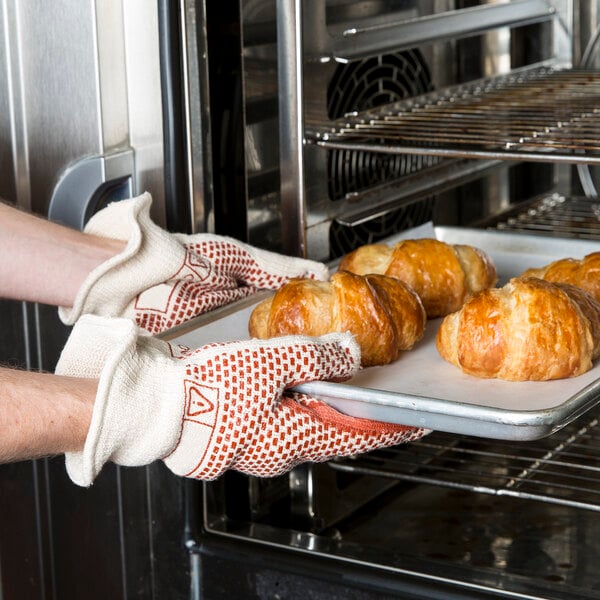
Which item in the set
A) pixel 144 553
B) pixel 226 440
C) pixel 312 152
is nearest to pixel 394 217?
pixel 312 152

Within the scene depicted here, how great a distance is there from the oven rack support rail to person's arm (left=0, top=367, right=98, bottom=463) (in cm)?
60

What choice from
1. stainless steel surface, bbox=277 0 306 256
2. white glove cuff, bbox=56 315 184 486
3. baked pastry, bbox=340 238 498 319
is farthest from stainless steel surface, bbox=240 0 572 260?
white glove cuff, bbox=56 315 184 486

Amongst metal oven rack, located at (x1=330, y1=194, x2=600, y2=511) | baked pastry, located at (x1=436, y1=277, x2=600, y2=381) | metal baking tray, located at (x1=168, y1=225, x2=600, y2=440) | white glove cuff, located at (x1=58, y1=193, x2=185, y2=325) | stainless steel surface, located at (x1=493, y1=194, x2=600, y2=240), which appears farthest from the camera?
stainless steel surface, located at (x1=493, y1=194, x2=600, y2=240)

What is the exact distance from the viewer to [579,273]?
147cm

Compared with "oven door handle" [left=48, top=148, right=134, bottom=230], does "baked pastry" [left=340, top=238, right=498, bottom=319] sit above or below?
below

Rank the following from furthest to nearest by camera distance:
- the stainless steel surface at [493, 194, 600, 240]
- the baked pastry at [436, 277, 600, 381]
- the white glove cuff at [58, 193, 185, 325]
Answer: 1. the stainless steel surface at [493, 194, 600, 240]
2. the white glove cuff at [58, 193, 185, 325]
3. the baked pastry at [436, 277, 600, 381]

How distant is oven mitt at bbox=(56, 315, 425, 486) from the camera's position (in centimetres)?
113

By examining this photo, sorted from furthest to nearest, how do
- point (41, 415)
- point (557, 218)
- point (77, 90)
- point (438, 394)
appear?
point (557, 218) < point (77, 90) < point (438, 394) < point (41, 415)

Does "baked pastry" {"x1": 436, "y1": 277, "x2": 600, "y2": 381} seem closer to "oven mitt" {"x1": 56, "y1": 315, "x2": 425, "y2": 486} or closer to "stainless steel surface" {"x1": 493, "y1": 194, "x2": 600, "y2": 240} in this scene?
"oven mitt" {"x1": 56, "y1": 315, "x2": 425, "y2": 486}

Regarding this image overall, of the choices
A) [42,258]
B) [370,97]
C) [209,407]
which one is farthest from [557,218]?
[209,407]

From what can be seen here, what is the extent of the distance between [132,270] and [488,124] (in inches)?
25.5

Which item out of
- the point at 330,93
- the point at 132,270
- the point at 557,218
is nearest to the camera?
the point at 132,270

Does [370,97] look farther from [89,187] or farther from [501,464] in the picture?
[501,464]

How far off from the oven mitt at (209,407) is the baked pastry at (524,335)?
13 centimetres
